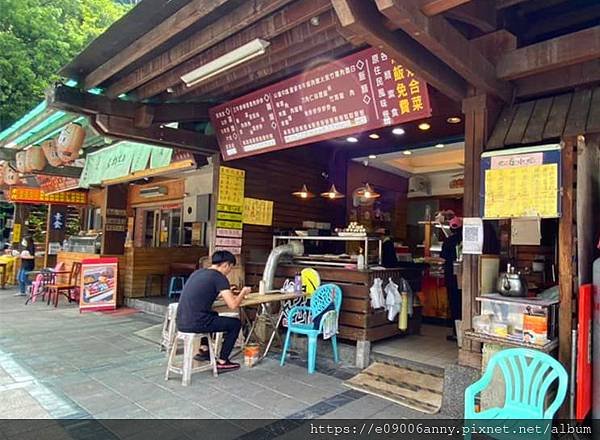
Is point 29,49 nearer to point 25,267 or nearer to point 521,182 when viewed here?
point 25,267

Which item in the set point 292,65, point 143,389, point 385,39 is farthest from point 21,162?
point 385,39

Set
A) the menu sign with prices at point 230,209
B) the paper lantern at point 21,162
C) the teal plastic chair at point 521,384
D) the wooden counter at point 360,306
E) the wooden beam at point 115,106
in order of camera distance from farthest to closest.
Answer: the paper lantern at point 21,162, the menu sign with prices at point 230,209, the wooden counter at point 360,306, the wooden beam at point 115,106, the teal plastic chair at point 521,384

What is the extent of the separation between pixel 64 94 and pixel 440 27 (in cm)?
403

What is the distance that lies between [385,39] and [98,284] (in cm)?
779

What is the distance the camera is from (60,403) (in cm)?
343

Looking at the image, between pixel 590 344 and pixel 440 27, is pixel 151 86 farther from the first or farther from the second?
pixel 590 344

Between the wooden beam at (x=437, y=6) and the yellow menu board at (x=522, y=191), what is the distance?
142cm

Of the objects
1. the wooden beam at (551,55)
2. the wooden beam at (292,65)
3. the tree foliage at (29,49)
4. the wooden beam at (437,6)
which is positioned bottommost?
the wooden beam at (437,6)

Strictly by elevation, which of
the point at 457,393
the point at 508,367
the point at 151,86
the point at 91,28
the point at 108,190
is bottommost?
the point at 457,393

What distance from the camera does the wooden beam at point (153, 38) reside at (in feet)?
10.2

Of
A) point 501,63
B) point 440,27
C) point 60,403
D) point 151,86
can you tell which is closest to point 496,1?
point 501,63

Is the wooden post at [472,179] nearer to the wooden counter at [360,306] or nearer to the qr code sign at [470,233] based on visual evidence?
the qr code sign at [470,233]

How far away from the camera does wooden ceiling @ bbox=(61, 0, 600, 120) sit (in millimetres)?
2459

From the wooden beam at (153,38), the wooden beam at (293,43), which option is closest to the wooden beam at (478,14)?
the wooden beam at (293,43)
